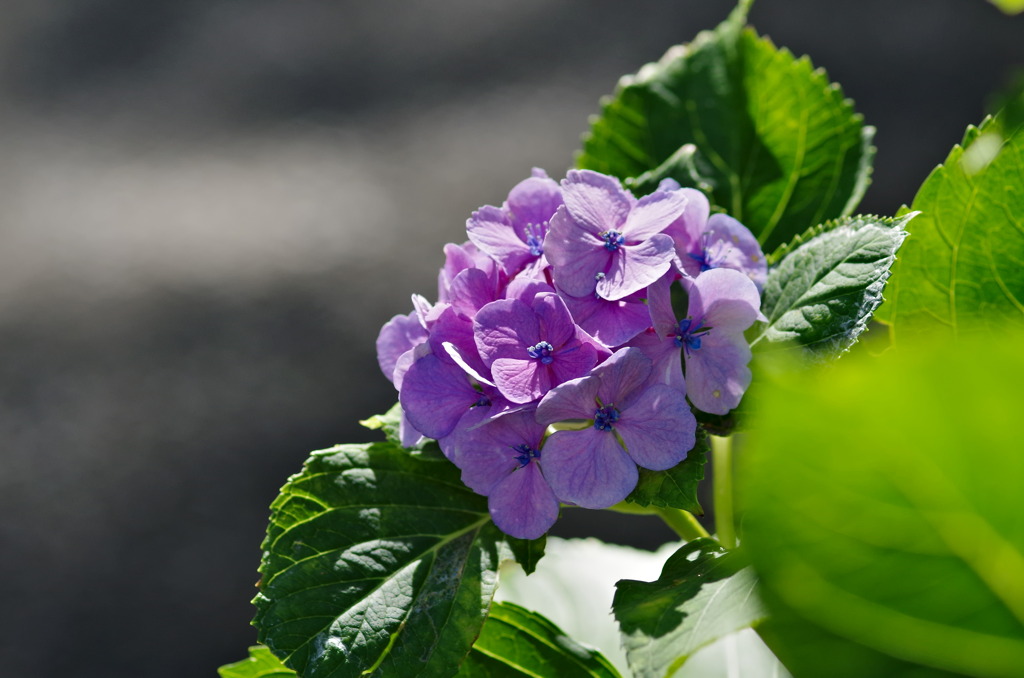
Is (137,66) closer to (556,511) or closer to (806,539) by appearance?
(556,511)

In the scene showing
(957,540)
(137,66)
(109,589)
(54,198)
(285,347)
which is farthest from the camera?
(137,66)

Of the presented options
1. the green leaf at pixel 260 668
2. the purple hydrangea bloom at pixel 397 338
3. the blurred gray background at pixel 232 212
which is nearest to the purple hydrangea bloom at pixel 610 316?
the purple hydrangea bloom at pixel 397 338

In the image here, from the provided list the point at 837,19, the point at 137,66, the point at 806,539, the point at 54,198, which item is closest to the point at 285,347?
the point at 54,198

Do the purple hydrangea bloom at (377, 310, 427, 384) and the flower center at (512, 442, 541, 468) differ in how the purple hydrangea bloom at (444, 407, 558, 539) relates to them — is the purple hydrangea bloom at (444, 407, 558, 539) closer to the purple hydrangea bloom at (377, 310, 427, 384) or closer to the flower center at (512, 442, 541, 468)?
the flower center at (512, 442, 541, 468)

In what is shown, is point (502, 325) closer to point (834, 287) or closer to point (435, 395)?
point (435, 395)

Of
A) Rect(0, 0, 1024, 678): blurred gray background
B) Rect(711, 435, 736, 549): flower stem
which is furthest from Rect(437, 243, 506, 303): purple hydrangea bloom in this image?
Rect(0, 0, 1024, 678): blurred gray background

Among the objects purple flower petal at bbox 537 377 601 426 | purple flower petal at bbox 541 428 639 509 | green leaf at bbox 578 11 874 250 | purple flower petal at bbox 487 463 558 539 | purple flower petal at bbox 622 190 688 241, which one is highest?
green leaf at bbox 578 11 874 250
